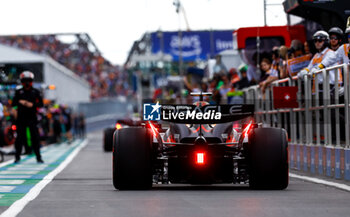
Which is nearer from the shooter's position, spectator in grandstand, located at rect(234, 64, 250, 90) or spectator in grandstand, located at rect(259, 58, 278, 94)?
spectator in grandstand, located at rect(259, 58, 278, 94)

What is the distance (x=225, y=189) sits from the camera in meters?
11.2

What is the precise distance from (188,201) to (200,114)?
75.2 inches

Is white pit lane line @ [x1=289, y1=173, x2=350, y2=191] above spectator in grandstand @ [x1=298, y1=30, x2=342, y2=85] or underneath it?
underneath

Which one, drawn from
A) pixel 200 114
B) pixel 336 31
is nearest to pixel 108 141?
pixel 336 31

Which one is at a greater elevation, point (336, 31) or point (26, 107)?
point (336, 31)

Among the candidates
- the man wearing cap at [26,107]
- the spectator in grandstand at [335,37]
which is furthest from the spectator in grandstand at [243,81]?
the spectator in grandstand at [335,37]

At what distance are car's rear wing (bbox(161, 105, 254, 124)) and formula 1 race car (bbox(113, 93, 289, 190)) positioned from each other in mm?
199

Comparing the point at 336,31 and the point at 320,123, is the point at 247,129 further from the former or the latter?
the point at 336,31

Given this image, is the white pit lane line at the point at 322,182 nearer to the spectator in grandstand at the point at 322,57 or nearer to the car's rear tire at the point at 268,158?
the car's rear tire at the point at 268,158

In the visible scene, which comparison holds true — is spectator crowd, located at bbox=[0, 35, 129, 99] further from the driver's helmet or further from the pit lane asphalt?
the pit lane asphalt

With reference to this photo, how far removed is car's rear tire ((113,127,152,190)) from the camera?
10711 mm

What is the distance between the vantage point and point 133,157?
421 inches

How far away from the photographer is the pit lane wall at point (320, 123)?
12891 millimetres

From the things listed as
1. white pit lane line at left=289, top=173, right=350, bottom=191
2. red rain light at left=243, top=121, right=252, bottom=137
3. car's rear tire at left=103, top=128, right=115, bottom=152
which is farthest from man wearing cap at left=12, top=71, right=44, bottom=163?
red rain light at left=243, top=121, right=252, bottom=137
